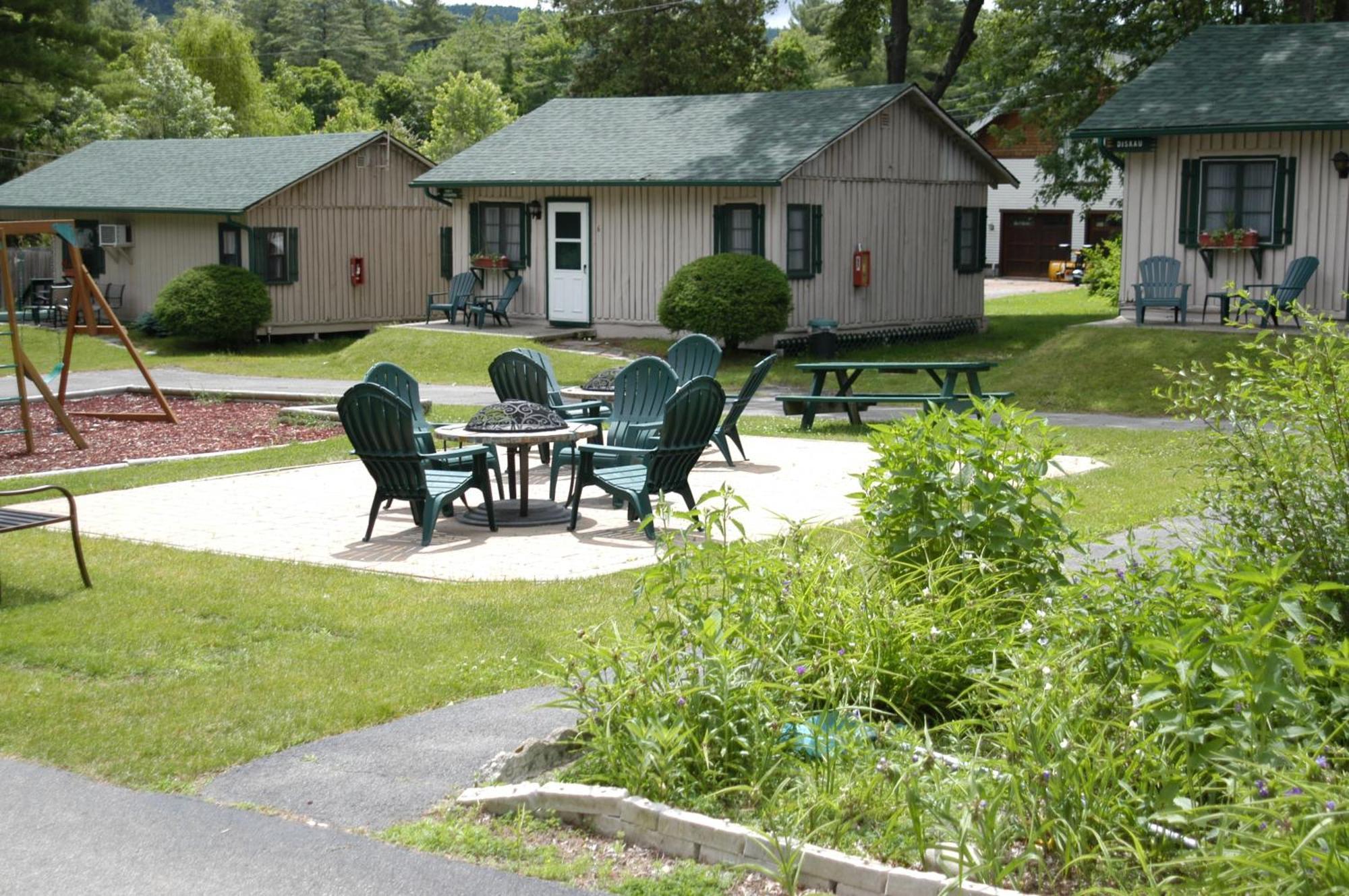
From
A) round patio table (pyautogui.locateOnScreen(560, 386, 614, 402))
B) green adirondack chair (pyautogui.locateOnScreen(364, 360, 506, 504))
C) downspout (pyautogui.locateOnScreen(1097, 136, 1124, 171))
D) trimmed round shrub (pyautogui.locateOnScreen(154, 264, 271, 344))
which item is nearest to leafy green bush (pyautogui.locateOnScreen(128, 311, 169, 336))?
trimmed round shrub (pyautogui.locateOnScreen(154, 264, 271, 344))

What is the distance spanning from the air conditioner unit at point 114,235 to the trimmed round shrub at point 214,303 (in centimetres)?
404

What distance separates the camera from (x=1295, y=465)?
19.1 feet

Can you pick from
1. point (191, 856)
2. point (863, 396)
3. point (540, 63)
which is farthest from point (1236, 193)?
point (540, 63)

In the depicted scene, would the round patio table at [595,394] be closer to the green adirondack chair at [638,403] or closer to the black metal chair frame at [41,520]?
the green adirondack chair at [638,403]

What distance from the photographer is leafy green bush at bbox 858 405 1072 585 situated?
6.75 metres

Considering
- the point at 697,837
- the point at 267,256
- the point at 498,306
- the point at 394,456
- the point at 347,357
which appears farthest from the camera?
the point at 267,256

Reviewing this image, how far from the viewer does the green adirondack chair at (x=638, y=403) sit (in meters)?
12.4

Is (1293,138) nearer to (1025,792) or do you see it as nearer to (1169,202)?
(1169,202)

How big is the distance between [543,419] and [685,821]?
6.60 meters

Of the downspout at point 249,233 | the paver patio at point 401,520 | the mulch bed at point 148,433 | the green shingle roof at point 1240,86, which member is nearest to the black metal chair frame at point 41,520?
the paver patio at point 401,520

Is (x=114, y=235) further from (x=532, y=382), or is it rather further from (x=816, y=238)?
(x=532, y=382)

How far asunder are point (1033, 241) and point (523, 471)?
48095mm

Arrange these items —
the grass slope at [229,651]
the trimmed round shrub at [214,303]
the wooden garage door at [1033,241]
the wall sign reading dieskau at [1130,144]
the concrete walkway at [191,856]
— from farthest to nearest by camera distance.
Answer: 1. the wooden garage door at [1033,241]
2. the trimmed round shrub at [214,303]
3. the wall sign reading dieskau at [1130,144]
4. the grass slope at [229,651]
5. the concrete walkway at [191,856]

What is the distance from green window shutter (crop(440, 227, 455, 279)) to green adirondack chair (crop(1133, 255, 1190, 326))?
14810 mm
